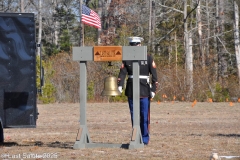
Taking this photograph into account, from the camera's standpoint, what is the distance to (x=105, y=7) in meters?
50.0

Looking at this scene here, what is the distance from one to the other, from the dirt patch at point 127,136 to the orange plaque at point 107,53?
1.51 m

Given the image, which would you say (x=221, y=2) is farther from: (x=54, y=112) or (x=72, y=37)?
(x=54, y=112)

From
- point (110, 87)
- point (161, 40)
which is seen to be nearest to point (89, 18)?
point (110, 87)

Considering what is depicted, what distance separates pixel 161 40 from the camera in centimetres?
4753

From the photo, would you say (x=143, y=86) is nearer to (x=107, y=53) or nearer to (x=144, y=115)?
(x=144, y=115)

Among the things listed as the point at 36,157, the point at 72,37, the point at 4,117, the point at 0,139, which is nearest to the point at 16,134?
the point at 0,139

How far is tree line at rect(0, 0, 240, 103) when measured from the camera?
101ft

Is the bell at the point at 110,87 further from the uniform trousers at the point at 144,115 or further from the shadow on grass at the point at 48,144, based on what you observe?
the shadow on grass at the point at 48,144

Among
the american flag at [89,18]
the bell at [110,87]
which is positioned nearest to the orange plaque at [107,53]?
the bell at [110,87]

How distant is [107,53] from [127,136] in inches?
119

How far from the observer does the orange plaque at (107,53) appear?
1060cm

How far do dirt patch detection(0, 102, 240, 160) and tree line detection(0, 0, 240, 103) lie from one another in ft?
27.1

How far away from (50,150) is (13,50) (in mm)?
1823

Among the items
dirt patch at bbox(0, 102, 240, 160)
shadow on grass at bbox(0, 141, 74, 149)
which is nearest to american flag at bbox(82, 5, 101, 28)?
dirt patch at bbox(0, 102, 240, 160)
